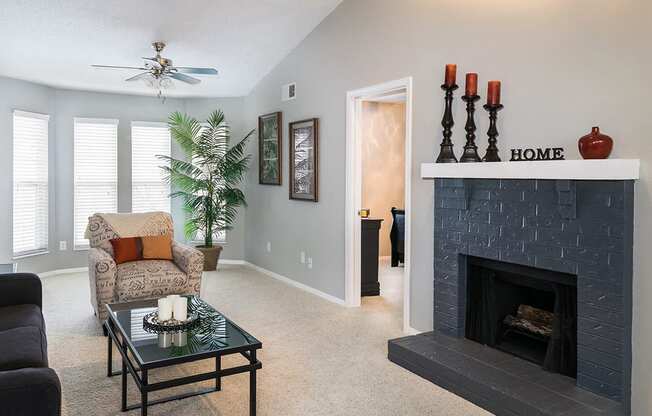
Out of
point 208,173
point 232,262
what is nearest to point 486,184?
point 208,173

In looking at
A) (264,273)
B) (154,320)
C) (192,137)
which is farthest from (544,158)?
(192,137)

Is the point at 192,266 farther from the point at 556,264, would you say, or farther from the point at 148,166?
the point at 148,166

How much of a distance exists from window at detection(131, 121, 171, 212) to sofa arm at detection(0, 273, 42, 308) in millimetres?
3947

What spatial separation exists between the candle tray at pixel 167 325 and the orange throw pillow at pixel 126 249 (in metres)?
1.87

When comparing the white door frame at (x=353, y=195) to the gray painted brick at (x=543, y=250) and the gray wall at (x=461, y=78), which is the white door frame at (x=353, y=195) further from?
the gray painted brick at (x=543, y=250)

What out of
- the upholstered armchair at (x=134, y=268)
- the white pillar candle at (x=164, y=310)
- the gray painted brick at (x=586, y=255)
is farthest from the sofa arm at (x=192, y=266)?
the gray painted brick at (x=586, y=255)

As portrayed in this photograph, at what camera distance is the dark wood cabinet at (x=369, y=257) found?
18.2ft

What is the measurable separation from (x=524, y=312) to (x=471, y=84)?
4.99 feet

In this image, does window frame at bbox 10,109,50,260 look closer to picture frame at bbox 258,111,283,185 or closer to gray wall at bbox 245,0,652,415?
picture frame at bbox 258,111,283,185

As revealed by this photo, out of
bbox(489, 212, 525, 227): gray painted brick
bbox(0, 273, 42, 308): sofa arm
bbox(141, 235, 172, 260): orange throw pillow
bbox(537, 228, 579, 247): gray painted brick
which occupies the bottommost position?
bbox(0, 273, 42, 308): sofa arm

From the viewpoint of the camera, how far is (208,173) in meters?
7.07

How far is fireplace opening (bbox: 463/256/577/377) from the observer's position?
2980 mm

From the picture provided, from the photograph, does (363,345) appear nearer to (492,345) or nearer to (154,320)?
(492,345)

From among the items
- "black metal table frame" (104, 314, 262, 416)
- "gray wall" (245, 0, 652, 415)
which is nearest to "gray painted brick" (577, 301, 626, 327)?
"gray wall" (245, 0, 652, 415)
